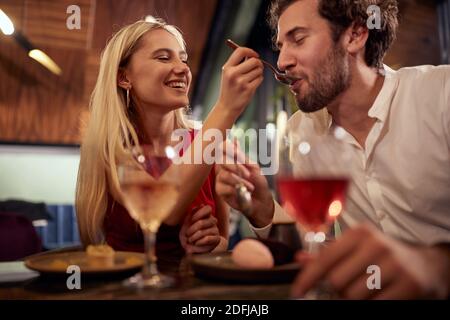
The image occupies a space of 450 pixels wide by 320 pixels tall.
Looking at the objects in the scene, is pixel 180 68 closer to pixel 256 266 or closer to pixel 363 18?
pixel 363 18

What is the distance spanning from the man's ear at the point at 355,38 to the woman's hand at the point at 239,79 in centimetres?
61

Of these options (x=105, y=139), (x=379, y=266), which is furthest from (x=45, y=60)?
(x=379, y=266)

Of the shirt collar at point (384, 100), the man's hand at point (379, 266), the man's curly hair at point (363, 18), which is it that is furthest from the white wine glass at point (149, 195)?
the man's curly hair at point (363, 18)

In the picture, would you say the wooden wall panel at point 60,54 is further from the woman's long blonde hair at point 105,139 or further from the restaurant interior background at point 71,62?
the woman's long blonde hair at point 105,139

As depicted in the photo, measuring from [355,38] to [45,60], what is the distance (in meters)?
3.72

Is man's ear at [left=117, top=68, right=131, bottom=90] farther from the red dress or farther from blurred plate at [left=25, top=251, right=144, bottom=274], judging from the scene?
blurred plate at [left=25, top=251, right=144, bottom=274]

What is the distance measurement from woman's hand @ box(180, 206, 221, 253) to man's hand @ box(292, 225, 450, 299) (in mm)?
732

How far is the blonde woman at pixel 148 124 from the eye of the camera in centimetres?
128

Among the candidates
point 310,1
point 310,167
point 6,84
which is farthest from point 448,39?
point 6,84

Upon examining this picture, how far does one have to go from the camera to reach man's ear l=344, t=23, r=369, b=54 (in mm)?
1710

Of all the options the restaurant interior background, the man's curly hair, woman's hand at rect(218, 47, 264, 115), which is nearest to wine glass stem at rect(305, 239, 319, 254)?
woman's hand at rect(218, 47, 264, 115)

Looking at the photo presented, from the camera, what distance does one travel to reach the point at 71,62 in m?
4.62

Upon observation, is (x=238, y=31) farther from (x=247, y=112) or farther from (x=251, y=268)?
(x=251, y=268)

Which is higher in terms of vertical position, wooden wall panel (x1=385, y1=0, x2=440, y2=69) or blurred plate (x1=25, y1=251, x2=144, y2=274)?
wooden wall panel (x1=385, y1=0, x2=440, y2=69)
